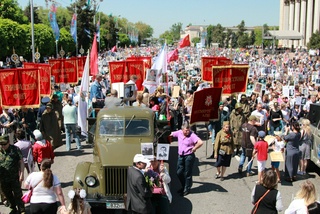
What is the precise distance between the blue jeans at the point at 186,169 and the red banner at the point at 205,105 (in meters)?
2.42

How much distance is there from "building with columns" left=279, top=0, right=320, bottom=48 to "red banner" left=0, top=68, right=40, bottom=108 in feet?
257

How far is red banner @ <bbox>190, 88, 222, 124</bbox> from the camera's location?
1312 cm

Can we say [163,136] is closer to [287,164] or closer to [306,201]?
[287,164]

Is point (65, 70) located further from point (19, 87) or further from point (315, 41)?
point (315, 41)

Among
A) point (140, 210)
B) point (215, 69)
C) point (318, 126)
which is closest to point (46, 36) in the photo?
point (215, 69)

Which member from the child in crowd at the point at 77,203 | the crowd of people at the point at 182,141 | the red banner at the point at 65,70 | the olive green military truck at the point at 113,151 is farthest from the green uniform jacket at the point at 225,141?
the red banner at the point at 65,70

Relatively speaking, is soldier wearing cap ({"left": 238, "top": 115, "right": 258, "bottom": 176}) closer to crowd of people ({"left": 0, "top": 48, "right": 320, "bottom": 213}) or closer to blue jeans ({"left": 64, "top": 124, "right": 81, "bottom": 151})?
crowd of people ({"left": 0, "top": 48, "right": 320, "bottom": 213})

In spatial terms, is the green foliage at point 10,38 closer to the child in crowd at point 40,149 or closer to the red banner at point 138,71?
the red banner at point 138,71

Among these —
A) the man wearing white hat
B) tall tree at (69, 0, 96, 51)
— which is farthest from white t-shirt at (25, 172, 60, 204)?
tall tree at (69, 0, 96, 51)

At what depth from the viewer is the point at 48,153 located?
10727 millimetres

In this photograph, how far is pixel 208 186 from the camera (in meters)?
11.9

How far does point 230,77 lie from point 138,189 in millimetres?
9544

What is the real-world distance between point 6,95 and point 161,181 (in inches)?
265

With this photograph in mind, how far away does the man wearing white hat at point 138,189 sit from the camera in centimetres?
724
